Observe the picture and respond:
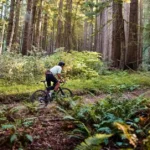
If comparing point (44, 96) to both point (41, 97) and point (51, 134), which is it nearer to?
point (41, 97)

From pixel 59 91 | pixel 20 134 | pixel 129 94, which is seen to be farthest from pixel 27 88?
pixel 20 134

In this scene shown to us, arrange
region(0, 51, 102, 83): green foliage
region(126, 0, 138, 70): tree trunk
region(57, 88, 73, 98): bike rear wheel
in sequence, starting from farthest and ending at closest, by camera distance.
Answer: region(126, 0, 138, 70): tree trunk → region(0, 51, 102, 83): green foliage → region(57, 88, 73, 98): bike rear wheel

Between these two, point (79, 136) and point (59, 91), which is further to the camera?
point (59, 91)

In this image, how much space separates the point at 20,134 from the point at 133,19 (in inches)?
541

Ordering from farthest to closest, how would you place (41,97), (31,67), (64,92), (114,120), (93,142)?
(31,67) < (64,92) < (41,97) < (114,120) < (93,142)

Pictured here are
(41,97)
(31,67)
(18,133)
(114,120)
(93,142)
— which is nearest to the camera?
(93,142)

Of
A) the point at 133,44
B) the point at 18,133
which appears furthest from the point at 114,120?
the point at 133,44

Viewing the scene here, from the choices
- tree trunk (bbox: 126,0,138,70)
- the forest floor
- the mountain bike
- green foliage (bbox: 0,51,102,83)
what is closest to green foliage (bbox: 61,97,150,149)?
the forest floor

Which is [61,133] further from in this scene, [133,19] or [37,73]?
[133,19]

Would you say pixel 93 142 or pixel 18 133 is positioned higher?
pixel 93 142

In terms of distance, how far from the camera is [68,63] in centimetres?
1702

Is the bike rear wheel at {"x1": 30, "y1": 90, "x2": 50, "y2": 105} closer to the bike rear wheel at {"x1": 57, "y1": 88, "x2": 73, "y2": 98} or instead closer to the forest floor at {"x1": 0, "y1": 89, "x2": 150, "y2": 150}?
the bike rear wheel at {"x1": 57, "y1": 88, "x2": 73, "y2": 98}

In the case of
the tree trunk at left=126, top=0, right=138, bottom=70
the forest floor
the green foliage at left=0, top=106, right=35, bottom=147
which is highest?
the tree trunk at left=126, top=0, right=138, bottom=70

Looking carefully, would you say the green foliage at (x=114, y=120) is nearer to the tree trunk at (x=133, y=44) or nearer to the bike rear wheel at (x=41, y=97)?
the bike rear wheel at (x=41, y=97)
